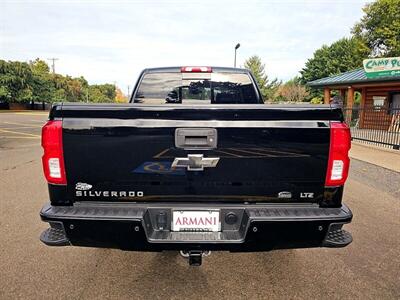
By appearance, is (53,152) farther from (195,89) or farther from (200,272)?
(195,89)

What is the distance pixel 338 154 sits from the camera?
7.34 ft

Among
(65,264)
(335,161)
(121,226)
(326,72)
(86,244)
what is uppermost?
(326,72)

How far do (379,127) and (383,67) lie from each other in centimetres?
732

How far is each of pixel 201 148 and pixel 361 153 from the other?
34.1 ft

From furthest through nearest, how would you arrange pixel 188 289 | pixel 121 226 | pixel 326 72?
pixel 326 72
pixel 188 289
pixel 121 226

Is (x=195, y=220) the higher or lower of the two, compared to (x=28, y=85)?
lower

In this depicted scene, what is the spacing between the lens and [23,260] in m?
3.16

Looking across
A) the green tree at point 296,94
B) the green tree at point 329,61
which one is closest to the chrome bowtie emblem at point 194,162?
the green tree at point 329,61

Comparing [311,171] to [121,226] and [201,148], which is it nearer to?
[201,148]

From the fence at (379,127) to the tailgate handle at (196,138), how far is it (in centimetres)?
1078

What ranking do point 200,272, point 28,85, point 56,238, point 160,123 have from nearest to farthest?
point 160,123 < point 56,238 < point 200,272 < point 28,85

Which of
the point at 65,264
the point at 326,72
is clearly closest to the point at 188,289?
the point at 65,264

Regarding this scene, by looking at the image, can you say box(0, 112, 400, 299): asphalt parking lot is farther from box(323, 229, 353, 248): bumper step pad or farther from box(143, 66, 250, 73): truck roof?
box(143, 66, 250, 73): truck roof

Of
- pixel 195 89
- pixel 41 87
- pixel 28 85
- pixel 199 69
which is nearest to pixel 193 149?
pixel 199 69
